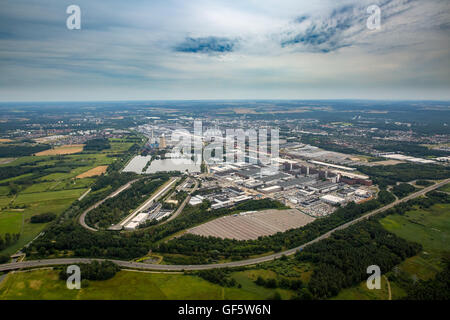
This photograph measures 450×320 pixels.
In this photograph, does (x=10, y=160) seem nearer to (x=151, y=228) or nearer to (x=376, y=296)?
(x=151, y=228)

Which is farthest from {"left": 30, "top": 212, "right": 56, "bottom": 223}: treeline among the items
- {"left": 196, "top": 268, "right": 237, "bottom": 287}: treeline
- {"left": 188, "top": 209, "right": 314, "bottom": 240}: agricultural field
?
{"left": 196, "top": 268, "right": 237, "bottom": 287}: treeline

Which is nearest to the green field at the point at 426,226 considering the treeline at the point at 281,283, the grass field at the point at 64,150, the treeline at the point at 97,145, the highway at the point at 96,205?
the treeline at the point at 281,283

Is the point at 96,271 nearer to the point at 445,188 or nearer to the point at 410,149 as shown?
the point at 445,188

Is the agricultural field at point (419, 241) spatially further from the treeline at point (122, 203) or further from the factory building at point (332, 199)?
the treeline at point (122, 203)

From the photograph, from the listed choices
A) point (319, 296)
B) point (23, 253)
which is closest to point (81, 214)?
point (23, 253)

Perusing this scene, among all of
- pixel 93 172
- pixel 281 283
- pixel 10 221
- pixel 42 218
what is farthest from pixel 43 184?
pixel 281 283

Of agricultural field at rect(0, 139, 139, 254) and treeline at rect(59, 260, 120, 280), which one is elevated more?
agricultural field at rect(0, 139, 139, 254)

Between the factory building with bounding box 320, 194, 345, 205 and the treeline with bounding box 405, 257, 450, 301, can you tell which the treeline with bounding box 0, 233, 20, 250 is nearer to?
the treeline with bounding box 405, 257, 450, 301
